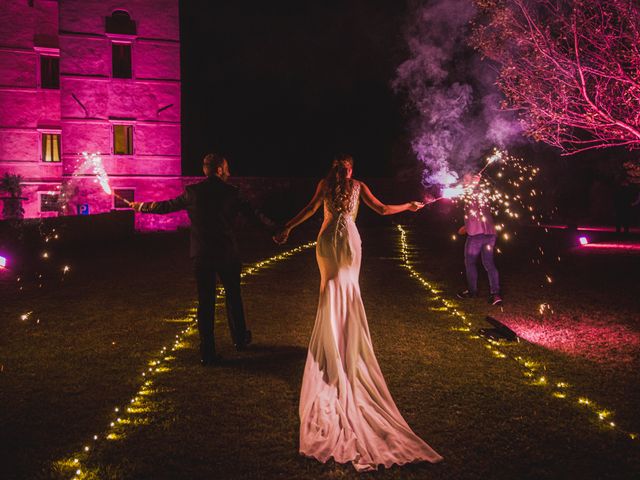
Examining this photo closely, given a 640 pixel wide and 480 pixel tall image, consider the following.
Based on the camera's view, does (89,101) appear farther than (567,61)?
Yes

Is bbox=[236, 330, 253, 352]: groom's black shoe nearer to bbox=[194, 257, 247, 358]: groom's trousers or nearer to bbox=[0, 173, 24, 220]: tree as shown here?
bbox=[194, 257, 247, 358]: groom's trousers

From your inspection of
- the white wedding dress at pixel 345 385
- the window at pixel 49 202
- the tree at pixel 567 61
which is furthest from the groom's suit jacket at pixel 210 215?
the window at pixel 49 202

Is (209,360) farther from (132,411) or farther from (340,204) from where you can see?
(340,204)

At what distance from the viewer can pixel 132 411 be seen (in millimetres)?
5160

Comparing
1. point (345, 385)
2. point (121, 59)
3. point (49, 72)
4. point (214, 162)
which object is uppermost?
point (121, 59)

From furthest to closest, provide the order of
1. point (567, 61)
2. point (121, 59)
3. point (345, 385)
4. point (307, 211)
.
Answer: point (121, 59)
point (567, 61)
point (307, 211)
point (345, 385)

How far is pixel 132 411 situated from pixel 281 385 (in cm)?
147

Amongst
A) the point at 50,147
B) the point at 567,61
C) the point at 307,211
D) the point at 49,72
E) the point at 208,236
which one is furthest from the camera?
the point at 50,147

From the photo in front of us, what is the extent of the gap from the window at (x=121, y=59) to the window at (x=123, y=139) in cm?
289

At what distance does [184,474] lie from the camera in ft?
13.2

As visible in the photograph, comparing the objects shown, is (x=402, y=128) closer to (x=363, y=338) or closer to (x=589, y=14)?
(x=589, y=14)

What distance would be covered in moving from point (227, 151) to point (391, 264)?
96.1ft

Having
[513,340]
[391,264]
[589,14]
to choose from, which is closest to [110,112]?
[391,264]

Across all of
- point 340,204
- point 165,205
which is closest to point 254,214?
point 165,205
